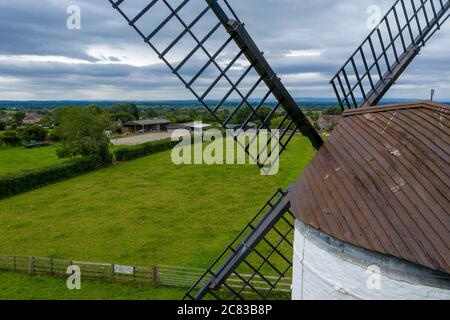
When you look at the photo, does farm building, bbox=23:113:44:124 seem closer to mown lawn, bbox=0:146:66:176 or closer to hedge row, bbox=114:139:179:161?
mown lawn, bbox=0:146:66:176

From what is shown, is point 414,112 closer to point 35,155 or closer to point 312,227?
point 312,227

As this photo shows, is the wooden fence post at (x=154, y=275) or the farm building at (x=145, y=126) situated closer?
the wooden fence post at (x=154, y=275)

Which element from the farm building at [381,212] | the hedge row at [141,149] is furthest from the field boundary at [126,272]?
the hedge row at [141,149]

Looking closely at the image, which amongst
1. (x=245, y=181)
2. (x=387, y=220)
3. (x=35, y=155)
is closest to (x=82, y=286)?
(x=387, y=220)

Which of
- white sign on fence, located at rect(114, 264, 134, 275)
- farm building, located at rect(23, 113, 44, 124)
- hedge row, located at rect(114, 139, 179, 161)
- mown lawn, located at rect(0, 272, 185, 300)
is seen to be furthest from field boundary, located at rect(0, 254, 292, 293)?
farm building, located at rect(23, 113, 44, 124)

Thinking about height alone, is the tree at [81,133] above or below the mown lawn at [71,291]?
above

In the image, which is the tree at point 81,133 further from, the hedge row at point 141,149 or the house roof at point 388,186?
the house roof at point 388,186
